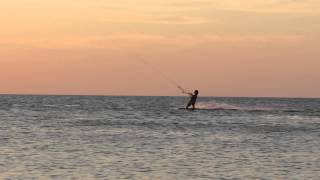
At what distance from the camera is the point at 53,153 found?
30.8m

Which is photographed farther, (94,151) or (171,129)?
(171,129)

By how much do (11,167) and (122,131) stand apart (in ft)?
72.6

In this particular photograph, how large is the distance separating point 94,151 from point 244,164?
24.6 feet

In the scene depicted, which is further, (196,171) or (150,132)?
(150,132)

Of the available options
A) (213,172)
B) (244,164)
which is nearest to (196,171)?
(213,172)

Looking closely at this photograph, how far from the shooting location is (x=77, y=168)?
1013 inches

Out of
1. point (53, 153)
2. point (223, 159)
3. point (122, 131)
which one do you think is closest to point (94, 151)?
point (53, 153)

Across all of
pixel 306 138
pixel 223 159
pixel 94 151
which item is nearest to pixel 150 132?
pixel 306 138

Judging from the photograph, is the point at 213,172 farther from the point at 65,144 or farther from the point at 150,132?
the point at 150,132

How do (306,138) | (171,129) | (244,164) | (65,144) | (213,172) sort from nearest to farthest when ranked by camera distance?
(213,172)
(244,164)
(65,144)
(306,138)
(171,129)

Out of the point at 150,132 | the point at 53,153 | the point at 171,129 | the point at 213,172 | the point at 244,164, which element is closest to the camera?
the point at 213,172

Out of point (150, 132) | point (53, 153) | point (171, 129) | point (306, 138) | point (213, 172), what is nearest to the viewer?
point (213, 172)

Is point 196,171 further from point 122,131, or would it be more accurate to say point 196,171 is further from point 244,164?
point 122,131

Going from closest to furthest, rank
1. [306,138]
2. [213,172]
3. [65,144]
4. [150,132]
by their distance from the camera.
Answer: [213,172], [65,144], [306,138], [150,132]
